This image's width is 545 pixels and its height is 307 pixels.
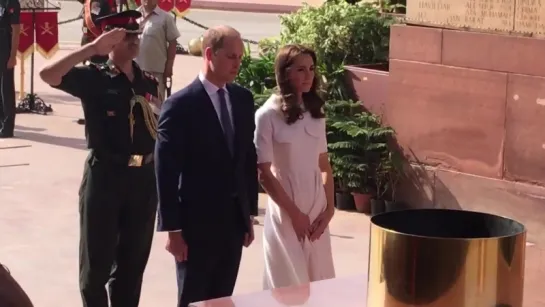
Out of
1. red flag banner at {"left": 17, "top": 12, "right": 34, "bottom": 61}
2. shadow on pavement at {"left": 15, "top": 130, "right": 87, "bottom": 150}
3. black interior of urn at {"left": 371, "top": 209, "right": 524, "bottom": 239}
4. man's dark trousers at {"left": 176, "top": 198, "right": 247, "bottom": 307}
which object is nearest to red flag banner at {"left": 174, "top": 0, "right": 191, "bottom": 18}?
red flag banner at {"left": 17, "top": 12, "right": 34, "bottom": 61}

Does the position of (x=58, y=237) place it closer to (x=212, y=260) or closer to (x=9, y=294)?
(x=212, y=260)

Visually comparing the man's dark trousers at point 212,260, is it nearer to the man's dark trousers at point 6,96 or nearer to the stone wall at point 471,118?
the stone wall at point 471,118

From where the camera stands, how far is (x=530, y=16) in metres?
8.72

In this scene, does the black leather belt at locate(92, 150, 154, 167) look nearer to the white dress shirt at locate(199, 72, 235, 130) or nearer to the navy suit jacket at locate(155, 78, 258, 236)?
the navy suit jacket at locate(155, 78, 258, 236)

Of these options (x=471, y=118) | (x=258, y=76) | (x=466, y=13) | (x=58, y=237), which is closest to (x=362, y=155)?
(x=471, y=118)

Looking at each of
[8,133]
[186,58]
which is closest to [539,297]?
[8,133]

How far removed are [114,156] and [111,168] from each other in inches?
2.6

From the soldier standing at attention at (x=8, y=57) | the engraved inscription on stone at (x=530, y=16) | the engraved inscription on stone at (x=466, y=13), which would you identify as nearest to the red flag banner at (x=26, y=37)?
the soldier standing at attention at (x=8, y=57)

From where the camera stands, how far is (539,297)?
24.3ft

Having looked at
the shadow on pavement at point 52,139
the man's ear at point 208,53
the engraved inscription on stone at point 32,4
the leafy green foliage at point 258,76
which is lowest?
the shadow on pavement at point 52,139

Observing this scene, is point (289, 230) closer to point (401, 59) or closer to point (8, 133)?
point (401, 59)

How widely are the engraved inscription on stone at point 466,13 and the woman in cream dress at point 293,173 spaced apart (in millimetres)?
3382

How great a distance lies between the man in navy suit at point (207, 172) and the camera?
5.21 metres

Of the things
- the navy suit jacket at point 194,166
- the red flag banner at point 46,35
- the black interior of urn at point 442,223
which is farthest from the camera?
the red flag banner at point 46,35
